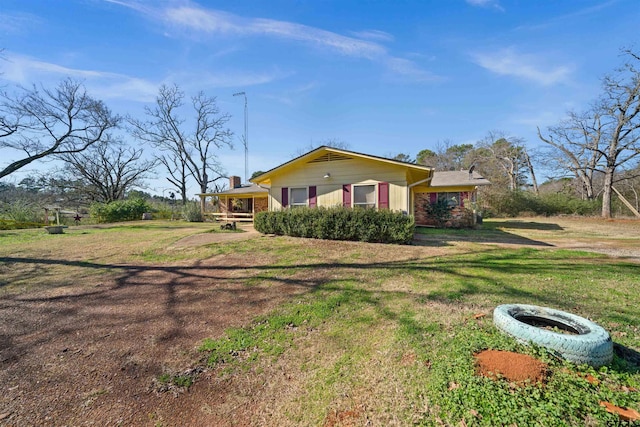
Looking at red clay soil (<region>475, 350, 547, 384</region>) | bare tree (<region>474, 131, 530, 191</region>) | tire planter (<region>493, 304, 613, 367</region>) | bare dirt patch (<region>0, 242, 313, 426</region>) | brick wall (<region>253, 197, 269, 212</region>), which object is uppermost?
bare tree (<region>474, 131, 530, 191</region>)

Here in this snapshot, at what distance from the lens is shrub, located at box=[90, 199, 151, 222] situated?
22.8 meters

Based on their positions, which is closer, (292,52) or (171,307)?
(171,307)

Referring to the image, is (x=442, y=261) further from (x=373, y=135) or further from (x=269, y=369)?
(x=373, y=135)

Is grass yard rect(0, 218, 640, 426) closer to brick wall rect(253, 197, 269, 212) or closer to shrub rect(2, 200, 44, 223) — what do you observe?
brick wall rect(253, 197, 269, 212)

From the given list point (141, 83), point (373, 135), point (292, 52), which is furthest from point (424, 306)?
point (373, 135)

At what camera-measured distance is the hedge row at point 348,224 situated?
8039mm

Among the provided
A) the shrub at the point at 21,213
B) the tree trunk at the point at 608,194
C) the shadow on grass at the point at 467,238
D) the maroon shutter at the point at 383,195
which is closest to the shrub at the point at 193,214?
the shrub at the point at 21,213

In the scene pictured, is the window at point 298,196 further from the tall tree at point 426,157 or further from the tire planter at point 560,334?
the tall tree at point 426,157

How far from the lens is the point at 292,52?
11.5m

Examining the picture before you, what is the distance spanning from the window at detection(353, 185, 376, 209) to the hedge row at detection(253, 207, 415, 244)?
2.23 meters

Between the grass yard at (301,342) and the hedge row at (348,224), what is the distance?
201 cm

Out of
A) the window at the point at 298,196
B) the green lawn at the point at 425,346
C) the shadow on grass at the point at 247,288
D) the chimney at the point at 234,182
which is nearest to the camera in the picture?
the green lawn at the point at 425,346

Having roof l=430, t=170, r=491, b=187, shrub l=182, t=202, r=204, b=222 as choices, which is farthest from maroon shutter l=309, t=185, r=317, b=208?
shrub l=182, t=202, r=204, b=222

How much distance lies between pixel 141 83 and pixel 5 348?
13950 mm
